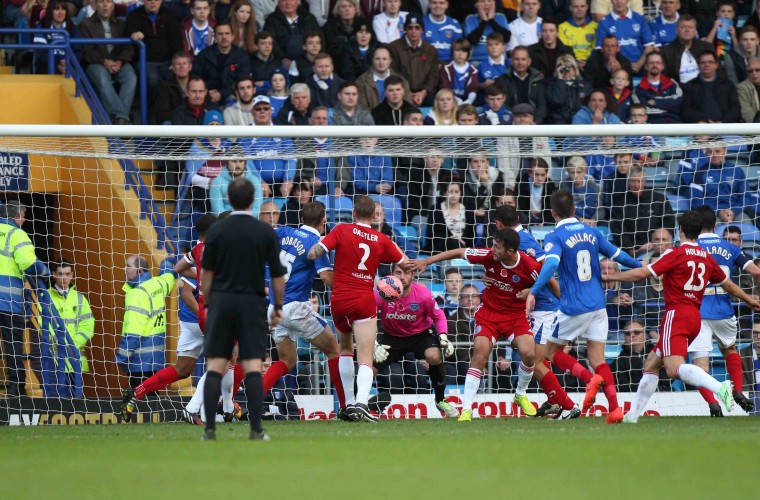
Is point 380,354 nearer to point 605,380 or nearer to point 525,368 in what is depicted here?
point 525,368

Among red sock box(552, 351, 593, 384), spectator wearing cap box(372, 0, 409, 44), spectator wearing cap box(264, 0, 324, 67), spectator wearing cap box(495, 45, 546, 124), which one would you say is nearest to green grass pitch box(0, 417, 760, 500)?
red sock box(552, 351, 593, 384)

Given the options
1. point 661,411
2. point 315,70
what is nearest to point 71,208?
point 315,70

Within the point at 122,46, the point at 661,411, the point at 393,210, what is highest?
the point at 122,46

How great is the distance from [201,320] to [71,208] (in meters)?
4.25

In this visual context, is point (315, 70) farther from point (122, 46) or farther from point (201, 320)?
point (201, 320)

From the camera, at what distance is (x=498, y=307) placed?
12.5 m

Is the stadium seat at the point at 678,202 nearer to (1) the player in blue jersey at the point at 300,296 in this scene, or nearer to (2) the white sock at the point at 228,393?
(1) the player in blue jersey at the point at 300,296

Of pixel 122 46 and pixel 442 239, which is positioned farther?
pixel 122 46

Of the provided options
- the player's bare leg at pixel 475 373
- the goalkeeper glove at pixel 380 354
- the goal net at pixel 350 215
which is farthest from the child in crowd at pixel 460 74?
the player's bare leg at pixel 475 373

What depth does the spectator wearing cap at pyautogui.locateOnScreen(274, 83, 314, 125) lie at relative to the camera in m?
16.1

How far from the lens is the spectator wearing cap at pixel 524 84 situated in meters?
17.2

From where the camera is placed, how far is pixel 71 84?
55.2 ft

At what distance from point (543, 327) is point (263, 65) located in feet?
20.0

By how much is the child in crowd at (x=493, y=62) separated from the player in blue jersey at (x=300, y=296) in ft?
19.4
